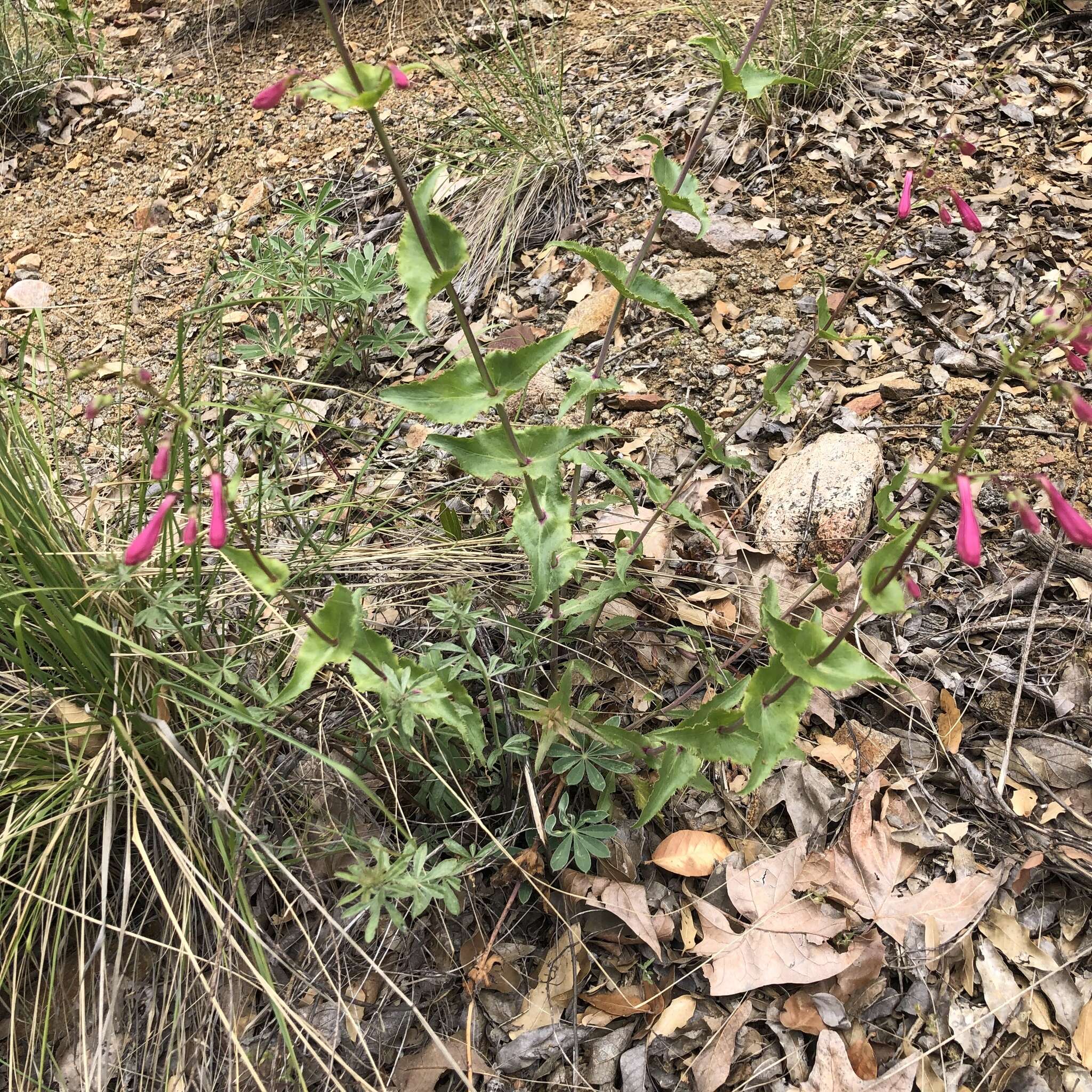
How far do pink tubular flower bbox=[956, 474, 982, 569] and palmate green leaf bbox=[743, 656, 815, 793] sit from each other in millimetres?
453

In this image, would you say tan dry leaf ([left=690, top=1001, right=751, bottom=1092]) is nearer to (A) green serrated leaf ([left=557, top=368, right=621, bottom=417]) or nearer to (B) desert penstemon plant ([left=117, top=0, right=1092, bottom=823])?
→ (B) desert penstemon plant ([left=117, top=0, right=1092, bottom=823])

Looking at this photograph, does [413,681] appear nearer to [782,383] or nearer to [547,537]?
[547,537]

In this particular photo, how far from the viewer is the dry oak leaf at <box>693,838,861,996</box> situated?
2029 mm

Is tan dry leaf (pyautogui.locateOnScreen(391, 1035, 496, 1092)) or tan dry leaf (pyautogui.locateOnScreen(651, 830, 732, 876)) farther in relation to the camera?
tan dry leaf (pyautogui.locateOnScreen(651, 830, 732, 876))

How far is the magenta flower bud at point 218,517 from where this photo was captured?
1385 millimetres

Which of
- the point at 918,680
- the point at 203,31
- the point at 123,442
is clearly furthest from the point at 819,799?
the point at 203,31

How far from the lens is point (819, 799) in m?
2.30

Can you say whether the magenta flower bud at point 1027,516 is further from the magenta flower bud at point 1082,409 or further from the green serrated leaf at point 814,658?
the green serrated leaf at point 814,658

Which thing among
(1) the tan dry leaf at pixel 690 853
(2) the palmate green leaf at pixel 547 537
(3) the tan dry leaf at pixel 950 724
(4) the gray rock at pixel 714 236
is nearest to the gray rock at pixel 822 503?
(3) the tan dry leaf at pixel 950 724

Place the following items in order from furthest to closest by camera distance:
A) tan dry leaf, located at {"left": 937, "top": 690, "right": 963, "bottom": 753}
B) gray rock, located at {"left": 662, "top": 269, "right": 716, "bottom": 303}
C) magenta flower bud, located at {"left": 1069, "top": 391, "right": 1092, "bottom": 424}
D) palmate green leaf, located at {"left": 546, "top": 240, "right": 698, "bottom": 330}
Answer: gray rock, located at {"left": 662, "top": 269, "right": 716, "bottom": 303} → tan dry leaf, located at {"left": 937, "top": 690, "right": 963, "bottom": 753} → palmate green leaf, located at {"left": 546, "top": 240, "right": 698, "bottom": 330} → magenta flower bud, located at {"left": 1069, "top": 391, "right": 1092, "bottom": 424}

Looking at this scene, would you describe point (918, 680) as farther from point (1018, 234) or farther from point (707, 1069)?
point (1018, 234)

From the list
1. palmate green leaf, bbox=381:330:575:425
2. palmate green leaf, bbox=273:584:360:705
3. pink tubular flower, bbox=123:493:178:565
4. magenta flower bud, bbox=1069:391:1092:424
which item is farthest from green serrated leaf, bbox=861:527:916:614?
pink tubular flower, bbox=123:493:178:565

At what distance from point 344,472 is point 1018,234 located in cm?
277

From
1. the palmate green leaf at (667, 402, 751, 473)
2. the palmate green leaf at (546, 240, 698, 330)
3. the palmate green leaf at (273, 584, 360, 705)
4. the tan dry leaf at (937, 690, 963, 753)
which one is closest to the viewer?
the palmate green leaf at (273, 584, 360, 705)
